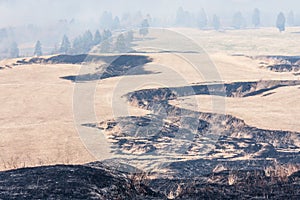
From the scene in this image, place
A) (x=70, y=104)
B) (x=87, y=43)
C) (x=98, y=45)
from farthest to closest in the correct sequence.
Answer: (x=87, y=43), (x=98, y=45), (x=70, y=104)

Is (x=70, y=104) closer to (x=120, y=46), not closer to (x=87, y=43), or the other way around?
(x=120, y=46)

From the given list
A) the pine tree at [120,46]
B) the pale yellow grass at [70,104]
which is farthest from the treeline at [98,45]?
the pale yellow grass at [70,104]

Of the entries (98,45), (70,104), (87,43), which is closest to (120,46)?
(98,45)

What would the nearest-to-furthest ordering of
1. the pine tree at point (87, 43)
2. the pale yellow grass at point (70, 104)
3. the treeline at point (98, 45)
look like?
the pale yellow grass at point (70, 104) < the treeline at point (98, 45) < the pine tree at point (87, 43)

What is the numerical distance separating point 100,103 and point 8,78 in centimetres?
2073

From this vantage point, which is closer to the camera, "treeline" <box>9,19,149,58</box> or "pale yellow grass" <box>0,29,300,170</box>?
"pale yellow grass" <box>0,29,300,170</box>

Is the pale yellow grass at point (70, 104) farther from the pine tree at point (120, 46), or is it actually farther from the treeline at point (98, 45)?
the treeline at point (98, 45)

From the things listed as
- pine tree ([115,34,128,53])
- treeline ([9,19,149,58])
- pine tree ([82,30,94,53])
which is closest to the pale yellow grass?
pine tree ([115,34,128,53])

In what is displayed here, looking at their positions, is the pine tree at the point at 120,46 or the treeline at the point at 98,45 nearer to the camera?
the pine tree at the point at 120,46

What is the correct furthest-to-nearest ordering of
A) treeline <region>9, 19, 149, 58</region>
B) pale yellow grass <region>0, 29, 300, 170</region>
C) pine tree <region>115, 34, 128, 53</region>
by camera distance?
1. treeline <region>9, 19, 149, 58</region>
2. pine tree <region>115, 34, 128, 53</region>
3. pale yellow grass <region>0, 29, 300, 170</region>

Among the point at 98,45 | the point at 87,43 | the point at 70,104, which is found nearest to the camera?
the point at 70,104

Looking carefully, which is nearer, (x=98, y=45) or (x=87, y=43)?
(x=98, y=45)

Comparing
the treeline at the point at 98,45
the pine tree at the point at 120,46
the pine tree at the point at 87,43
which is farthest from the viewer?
the pine tree at the point at 87,43

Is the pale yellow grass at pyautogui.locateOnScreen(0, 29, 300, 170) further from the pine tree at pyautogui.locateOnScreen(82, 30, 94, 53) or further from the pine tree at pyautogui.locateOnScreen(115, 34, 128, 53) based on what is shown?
the pine tree at pyautogui.locateOnScreen(82, 30, 94, 53)
